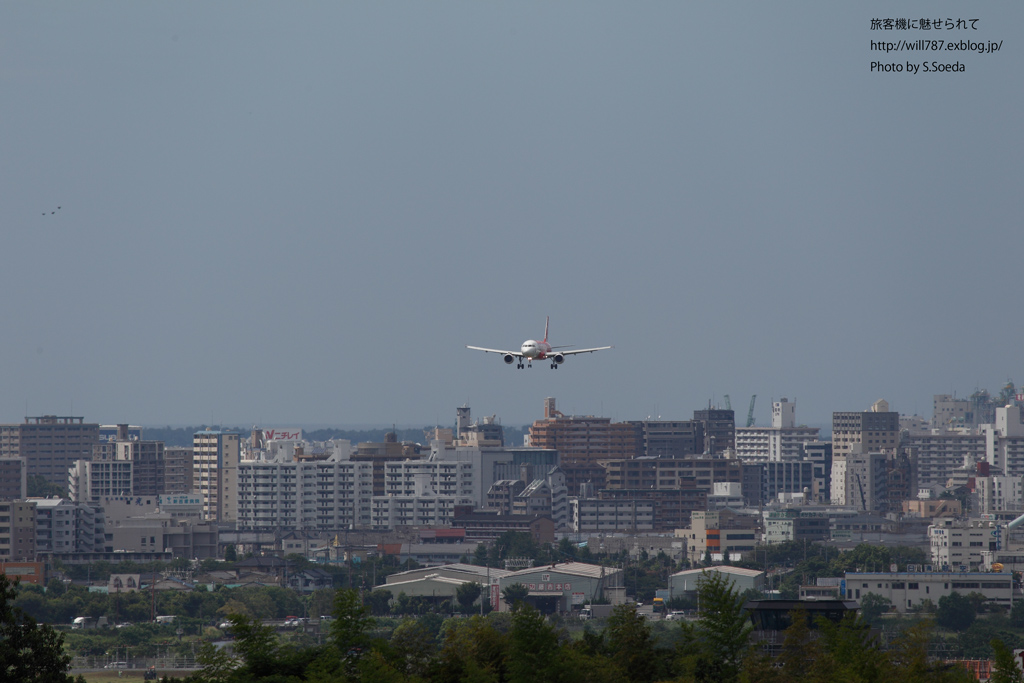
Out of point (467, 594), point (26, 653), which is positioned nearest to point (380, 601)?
point (467, 594)

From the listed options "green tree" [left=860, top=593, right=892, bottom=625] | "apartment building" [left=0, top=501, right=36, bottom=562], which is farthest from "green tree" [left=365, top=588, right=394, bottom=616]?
"apartment building" [left=0, top=501, right=36, bottom=562]

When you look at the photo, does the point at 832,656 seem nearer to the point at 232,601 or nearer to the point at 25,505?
the point at 232,601

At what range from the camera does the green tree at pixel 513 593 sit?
149875 millimetres

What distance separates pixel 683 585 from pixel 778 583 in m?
13.9

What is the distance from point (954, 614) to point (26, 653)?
343 ft

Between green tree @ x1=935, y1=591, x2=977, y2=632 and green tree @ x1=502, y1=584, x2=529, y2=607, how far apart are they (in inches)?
1583

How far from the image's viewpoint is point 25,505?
601ft

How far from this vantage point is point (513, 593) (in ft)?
494

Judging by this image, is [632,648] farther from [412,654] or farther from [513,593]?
[513,593]

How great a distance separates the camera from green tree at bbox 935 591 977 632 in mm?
139000

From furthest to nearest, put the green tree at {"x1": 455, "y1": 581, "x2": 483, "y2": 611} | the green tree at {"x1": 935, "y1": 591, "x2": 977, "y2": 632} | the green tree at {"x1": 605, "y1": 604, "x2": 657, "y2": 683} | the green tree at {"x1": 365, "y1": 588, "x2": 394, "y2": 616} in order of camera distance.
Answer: the green tree at {"x1": 455, "y1": 581, "x2": 483, "y2": 611} → the green tree at {"x1": 365, "y1": 588, "x2": 394, "y2": 616} → the green tree at {"x1": 935, "y1": 591, "x2": 977, "y2": 632} → the green tree at {"x1": 605, "y1": 604, "x2": 657, "y2": 683}

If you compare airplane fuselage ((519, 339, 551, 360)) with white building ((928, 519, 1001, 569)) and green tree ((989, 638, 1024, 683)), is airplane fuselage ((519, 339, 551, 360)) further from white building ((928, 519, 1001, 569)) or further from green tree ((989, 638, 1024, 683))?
white building ((928, 519, 1001, 569))

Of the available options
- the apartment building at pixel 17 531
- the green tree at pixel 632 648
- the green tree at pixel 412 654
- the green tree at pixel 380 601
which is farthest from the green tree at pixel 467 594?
the green tree at pixel 412 654

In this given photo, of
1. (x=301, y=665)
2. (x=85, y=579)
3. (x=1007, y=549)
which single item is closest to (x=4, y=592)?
(x=301, y=665)
